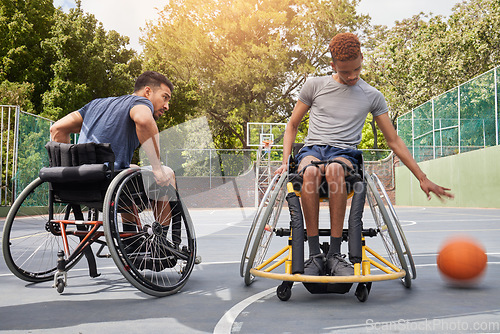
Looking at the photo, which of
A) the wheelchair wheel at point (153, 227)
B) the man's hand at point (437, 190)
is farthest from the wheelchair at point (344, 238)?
the wheelchair wheel at point (153, 227)

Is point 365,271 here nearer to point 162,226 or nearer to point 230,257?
point 162,226

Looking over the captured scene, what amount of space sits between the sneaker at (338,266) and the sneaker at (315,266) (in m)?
0.04

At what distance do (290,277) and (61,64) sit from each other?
77.3 ft

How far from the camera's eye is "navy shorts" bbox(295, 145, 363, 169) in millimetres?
3273

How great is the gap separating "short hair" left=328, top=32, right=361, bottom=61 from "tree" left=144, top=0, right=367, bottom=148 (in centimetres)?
2824

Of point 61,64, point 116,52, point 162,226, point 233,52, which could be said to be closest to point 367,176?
point 162,226

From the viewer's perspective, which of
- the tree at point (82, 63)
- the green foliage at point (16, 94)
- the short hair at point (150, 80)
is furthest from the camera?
the tree at point (82, 63)

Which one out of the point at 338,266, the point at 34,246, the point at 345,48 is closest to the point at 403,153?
the point at 345,48

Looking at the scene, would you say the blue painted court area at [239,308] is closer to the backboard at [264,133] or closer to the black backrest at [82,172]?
the black backrest at [82,172]

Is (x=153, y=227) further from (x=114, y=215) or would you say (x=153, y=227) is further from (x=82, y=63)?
(x=82, y=63)

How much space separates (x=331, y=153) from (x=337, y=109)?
0.34 m

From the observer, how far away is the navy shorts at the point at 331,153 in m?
3.27

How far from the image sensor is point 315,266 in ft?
10.1

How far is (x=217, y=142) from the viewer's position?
34.8 meters
